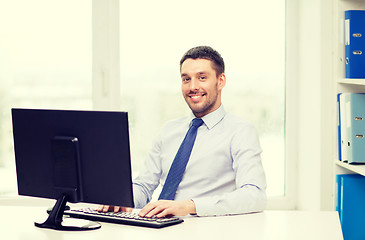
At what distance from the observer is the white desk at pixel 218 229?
1823 mm

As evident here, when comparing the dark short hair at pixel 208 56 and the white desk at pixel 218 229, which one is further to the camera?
the dark short hair at pixel 208 56

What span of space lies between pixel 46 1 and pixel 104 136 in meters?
2.10

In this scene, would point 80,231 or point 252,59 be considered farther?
point 252,59

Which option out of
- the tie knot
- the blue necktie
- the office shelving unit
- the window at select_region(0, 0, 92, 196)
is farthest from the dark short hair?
the window at select_region(0, 0, 92, 196)

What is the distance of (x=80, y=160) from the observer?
1931 mm

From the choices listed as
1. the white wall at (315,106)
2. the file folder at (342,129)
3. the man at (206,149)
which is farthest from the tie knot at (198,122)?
the white wall at (315,106)

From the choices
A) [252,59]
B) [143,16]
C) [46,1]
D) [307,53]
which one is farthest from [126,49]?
[307,53]

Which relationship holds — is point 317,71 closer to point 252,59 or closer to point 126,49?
point 252,59

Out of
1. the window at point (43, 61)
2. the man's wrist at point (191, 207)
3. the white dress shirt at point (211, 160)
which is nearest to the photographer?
the man's wrist at point (191, 207)

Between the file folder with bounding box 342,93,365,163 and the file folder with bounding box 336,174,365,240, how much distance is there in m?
0.11

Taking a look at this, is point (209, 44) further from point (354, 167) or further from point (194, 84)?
point (354, 167)

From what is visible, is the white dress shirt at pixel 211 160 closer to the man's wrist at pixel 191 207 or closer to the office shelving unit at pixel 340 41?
the man's wrist at pixel 191 207

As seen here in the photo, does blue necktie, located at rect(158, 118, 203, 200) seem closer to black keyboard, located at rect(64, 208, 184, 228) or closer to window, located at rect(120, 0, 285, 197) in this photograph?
black keyboard, located at rect(64, 208, 184, 228)

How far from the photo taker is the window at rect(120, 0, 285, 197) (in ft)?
12.3
